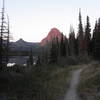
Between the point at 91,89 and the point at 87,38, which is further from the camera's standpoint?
the point at 87,38

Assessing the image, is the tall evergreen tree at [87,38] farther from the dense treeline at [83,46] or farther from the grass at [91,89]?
the grass at [91,89]

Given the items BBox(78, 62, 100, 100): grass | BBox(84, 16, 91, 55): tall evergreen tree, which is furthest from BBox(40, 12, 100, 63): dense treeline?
BBox(78, 62, 100, 100): grass

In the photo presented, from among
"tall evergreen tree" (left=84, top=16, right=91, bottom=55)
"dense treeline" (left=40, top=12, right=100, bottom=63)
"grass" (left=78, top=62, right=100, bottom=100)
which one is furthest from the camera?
"tall evergreen tree" (left=84, top=16, right=91, bottom=55)

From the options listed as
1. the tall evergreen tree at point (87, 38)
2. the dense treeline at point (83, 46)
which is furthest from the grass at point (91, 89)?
the tall evergreen tree at point (87, 38)

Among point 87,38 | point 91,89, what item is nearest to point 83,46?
point 87,38

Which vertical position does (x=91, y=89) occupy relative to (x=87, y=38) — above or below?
below

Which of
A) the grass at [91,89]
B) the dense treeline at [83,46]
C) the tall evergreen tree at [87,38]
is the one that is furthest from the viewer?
the tall evergreen tree at [87,38]

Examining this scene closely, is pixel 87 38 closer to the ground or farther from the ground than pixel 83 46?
farther from the ground

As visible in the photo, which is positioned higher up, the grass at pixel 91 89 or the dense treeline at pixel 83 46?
the dense treeline at pixel 83 46

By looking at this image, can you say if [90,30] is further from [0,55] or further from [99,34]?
[0,55]

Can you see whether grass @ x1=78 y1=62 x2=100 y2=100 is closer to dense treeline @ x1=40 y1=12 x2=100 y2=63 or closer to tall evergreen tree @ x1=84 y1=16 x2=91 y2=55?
dense treeline @ x1=40 y1=12 x2=100 y2=63

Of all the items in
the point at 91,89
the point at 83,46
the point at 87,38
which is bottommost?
the point at 91,89

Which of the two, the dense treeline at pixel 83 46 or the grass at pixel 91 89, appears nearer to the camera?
the grass at pixel 91 89

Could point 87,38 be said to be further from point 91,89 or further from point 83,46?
point 91,89
